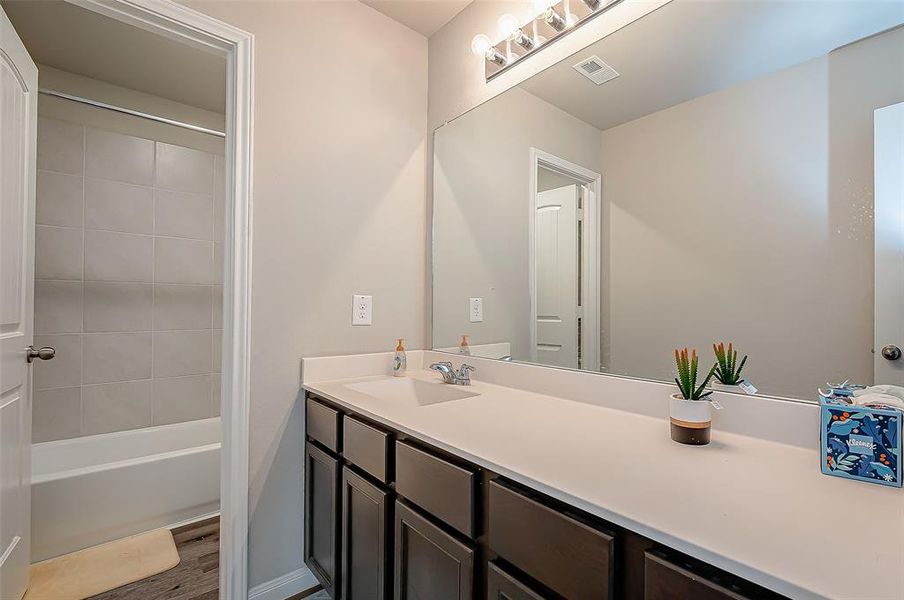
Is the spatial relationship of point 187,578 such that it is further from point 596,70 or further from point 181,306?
point 596,70

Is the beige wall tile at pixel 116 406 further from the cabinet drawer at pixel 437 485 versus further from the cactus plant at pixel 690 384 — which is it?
the cactus plant at pixel 690 384

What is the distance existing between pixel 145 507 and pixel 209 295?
1305 mm

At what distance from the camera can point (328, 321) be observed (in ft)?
5.59

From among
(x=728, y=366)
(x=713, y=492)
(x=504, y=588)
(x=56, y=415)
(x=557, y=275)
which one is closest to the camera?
(x=713, y=492)

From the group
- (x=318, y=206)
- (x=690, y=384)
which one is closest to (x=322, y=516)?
(x=318, y=206)

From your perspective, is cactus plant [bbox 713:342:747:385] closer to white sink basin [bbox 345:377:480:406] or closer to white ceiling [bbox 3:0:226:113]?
white sink basin [bbox 345:377:480:406]

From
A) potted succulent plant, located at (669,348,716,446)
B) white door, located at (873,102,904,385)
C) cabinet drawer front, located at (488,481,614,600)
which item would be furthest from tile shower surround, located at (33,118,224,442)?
white door, located at (873,102,904,385)

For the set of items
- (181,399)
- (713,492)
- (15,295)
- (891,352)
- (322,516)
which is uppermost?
(15,295)

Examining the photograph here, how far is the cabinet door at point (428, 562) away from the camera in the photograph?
2.94ft

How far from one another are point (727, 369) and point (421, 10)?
1838 millimetres

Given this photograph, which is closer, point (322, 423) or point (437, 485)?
point (437, 485)

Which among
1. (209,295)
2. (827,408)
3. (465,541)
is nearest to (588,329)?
(827,408)

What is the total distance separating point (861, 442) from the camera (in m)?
0.73

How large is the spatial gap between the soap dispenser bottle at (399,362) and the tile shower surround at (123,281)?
1.68m
